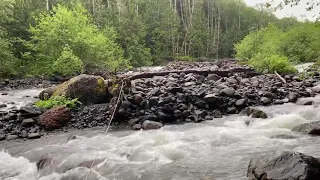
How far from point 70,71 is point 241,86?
9969 mm

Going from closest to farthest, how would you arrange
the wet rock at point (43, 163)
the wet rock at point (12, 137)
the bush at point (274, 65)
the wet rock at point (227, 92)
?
1. the wet rock at point (43, 163)
2. the wet rock at point (12, 137)
3. the wet rock at point (227, 92)
4. the bush at point (274, 65)

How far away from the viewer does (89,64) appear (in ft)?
60.6

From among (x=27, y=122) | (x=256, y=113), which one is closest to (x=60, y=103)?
(x=27, y=122)

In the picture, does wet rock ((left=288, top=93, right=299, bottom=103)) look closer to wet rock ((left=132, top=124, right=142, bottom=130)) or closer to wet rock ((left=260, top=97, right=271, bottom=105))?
wet rock ((left=260, top=97, right=271, bottom=105))

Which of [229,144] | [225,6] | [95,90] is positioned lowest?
[229,144]

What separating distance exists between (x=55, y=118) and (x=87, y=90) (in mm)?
1752

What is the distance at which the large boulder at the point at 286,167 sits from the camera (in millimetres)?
3654

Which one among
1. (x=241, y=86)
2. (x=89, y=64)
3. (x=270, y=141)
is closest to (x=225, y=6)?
(x=89, y=64)

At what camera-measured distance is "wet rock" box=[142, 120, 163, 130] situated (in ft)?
24.7

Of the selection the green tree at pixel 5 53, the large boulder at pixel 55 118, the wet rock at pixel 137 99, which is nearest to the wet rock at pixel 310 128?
the wet rock at pixel 137 99

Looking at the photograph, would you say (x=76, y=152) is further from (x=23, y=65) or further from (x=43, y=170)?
(x=23, y=65)

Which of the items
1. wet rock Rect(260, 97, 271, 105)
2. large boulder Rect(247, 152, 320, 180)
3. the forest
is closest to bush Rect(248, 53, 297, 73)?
the forest

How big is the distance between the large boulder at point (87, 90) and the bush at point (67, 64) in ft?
22.9

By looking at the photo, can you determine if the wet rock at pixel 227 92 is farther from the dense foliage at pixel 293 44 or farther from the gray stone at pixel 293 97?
the dense foliage at pixel 293 44
